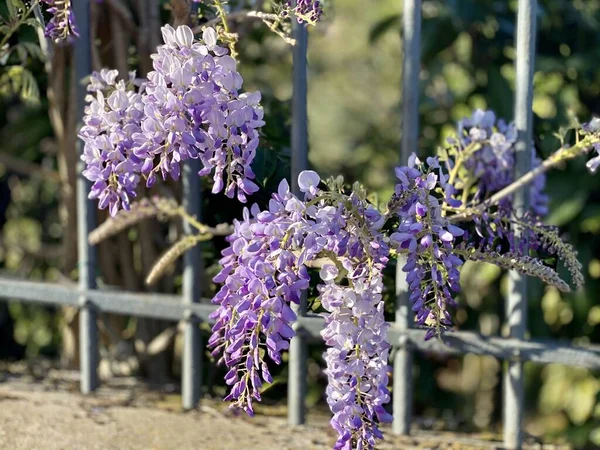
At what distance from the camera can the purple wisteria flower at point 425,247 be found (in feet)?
4.49

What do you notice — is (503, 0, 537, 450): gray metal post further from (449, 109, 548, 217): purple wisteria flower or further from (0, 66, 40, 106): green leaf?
(0, 66, 40, 106): green leaf

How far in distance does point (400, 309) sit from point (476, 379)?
148 centimetres

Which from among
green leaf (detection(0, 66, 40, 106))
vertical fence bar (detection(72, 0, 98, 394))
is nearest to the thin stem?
vertical fence bar (detection(72, 0, 98, 394))

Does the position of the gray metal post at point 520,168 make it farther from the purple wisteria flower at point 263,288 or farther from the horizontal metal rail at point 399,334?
the purple wisteria flower at point 263,288

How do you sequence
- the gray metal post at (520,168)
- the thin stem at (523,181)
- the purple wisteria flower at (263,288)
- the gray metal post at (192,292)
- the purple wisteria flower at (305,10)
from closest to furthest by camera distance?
1. the purple wisteria flower at (263,288)
2. the purple wisteria flower at (305,10)
3. the thin stem at (523,181)
4. the gray metal post at (520,168)
5. the gray metal post at (192,292)

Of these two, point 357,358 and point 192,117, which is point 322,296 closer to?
point 357,358

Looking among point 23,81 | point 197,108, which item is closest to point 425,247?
point 197,108

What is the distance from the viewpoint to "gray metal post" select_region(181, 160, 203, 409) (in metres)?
1.97

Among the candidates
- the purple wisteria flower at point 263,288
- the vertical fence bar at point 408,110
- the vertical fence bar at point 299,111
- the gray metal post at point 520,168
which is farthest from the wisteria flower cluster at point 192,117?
the gray metal post at point 520,168

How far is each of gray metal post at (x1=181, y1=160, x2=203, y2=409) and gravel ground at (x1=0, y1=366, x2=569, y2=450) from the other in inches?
2.6

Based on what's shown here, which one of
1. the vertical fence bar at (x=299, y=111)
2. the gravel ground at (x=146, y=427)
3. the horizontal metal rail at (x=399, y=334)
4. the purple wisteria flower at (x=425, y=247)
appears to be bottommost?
the gravel ground at (x=146, y=427)

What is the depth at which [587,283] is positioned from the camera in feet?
8.18

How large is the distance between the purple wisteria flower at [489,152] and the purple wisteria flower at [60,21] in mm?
848

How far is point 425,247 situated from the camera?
1372mm
